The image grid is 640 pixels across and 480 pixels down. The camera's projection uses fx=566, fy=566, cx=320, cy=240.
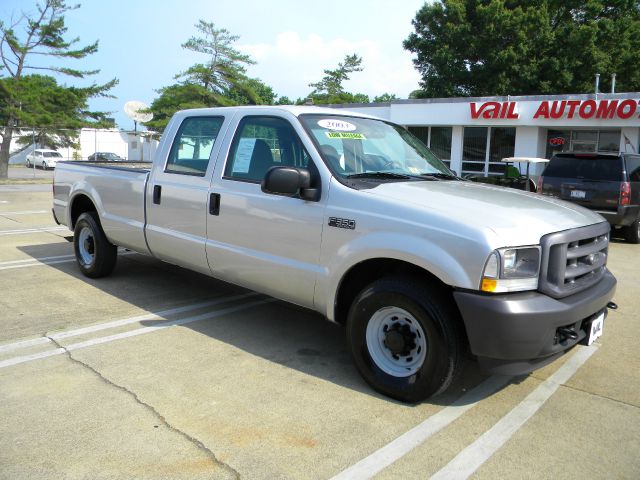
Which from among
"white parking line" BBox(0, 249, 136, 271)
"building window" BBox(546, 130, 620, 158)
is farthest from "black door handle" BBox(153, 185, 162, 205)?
"building window" BBox(546, 130, 620, 158)

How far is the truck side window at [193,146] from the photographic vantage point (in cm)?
502

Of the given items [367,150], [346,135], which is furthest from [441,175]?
[346,135]

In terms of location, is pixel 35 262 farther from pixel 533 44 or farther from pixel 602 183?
pixel 533 44

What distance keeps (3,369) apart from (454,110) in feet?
74.1

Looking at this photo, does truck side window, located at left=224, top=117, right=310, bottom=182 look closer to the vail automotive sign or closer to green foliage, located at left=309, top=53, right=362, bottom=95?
the vail automotive sign

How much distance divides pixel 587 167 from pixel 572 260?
8.07m

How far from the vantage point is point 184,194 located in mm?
5074

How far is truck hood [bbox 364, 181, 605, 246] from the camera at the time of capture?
10.8ft

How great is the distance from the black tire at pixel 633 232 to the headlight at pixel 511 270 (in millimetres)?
9042

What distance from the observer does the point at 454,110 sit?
24.1m

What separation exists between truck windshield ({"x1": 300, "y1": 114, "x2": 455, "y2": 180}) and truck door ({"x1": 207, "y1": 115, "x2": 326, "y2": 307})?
188 millimetres

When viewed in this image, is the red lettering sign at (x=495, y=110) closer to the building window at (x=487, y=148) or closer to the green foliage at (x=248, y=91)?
the building window at (x=487, y=148)

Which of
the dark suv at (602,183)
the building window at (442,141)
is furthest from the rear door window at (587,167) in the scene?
the building window at (442,141)

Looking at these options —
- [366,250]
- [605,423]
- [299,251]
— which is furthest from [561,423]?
[299,251]
